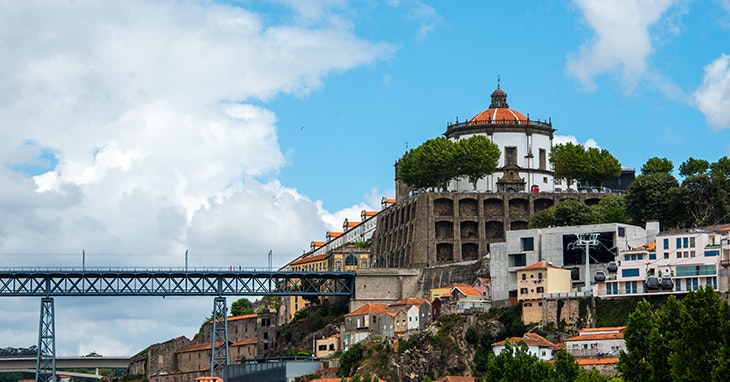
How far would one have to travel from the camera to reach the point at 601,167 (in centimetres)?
16762

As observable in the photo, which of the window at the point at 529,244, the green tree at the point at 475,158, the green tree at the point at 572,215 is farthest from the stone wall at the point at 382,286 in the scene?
the window at the point at 529,244

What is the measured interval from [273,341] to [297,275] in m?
13.9

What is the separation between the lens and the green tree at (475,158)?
6476 inches

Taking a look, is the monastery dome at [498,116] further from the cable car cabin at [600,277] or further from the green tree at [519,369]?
the green tree at [519,369]

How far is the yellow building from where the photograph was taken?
436 feet

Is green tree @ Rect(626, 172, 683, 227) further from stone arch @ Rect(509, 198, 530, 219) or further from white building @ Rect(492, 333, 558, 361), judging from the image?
white building @ Rect(492, 333, 558, 361)

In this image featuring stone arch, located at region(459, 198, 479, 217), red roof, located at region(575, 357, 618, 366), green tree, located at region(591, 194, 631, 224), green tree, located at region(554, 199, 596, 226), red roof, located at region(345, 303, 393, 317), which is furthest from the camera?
stone arch, located at region(459, 198, 479, 217)

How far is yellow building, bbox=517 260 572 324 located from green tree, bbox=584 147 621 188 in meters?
34.2

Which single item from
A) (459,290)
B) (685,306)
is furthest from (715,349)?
(459,290)

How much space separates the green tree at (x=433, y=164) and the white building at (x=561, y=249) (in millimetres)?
23026

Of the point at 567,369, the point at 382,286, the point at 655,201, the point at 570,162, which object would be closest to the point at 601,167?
the point at 570,162

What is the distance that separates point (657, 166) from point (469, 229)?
72.5 ft

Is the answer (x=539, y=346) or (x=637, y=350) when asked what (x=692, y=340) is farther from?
(x=539, y=346)

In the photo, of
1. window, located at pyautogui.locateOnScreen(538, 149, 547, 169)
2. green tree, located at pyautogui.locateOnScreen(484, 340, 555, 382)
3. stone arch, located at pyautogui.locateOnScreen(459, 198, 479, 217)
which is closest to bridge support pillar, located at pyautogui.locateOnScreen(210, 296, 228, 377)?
stone arch, located at pyautogui.locateOnScreen(459, 198, 479, 217)
